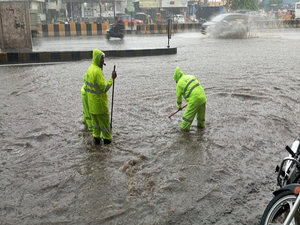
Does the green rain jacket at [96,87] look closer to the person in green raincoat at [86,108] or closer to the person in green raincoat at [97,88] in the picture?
the person in green raincoat at [97,88]

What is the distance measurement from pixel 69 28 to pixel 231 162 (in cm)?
2370

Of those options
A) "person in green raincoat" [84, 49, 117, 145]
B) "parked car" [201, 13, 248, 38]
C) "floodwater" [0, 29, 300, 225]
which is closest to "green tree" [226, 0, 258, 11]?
"parked car" [201, 13, 248, 38]

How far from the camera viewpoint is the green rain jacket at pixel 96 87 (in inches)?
189

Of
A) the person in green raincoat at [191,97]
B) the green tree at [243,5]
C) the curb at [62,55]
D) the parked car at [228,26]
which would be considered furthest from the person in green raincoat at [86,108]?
the green tree at [243,5]

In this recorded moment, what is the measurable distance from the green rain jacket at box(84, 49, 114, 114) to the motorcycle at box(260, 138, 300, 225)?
2.68 meters

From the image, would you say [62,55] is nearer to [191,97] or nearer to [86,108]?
[86,108]

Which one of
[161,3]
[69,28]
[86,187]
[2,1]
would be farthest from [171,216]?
[161,3]

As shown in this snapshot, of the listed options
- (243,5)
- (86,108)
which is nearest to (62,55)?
(86,108)

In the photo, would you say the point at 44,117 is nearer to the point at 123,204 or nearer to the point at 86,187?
the point at 86,187

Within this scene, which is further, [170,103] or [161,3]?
[161,3]

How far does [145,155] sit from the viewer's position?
488 centimetres

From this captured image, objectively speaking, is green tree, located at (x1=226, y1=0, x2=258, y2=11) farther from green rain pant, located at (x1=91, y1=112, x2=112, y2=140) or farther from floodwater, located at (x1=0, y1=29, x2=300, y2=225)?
green rain pant, located at (x1=91, y1=112, x2=112, y2=140)

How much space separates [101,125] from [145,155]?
798 millimetres

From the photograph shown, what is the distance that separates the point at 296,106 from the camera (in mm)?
7191
